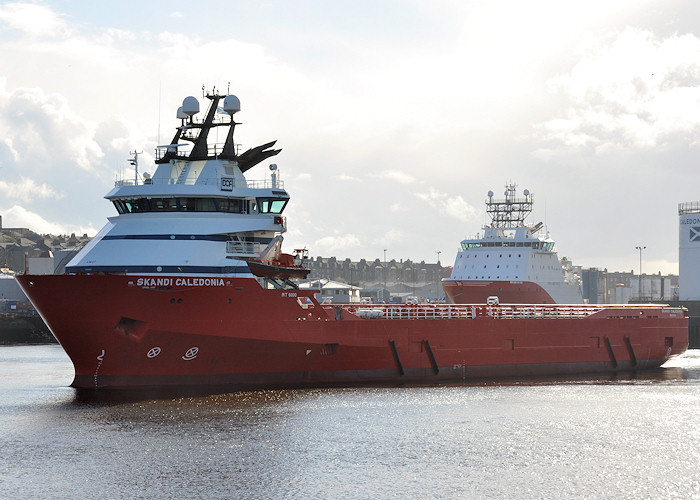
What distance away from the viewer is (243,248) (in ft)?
98.2

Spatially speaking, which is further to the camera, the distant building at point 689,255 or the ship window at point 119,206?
the distant building at point 689,255

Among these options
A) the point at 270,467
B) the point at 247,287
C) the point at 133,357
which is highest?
the point at 247,287

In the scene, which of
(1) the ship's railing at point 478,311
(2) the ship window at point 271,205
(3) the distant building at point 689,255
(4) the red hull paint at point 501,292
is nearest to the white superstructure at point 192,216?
(2) the ship window at point 271,205

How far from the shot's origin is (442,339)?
110ft

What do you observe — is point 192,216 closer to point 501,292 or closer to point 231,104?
point 231,104

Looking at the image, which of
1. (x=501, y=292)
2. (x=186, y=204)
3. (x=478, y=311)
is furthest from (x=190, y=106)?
(x=501, y=292)

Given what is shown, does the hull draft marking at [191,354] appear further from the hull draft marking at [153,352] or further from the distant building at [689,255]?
the distant building at [689,255]

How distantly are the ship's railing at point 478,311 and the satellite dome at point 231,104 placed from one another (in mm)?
7313

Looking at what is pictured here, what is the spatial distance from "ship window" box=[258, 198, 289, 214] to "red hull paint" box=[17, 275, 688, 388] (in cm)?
310

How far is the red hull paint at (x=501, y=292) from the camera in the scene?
4897 centimetres

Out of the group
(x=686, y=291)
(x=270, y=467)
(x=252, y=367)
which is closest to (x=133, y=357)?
(x=252, y=367)

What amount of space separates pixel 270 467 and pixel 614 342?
22.0 meters

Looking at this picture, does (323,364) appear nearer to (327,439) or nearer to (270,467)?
(327,439)

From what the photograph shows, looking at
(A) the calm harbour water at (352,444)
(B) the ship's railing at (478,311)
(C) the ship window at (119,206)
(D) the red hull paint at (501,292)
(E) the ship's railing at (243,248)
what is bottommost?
(A) the calm harbour water at (352,444)
